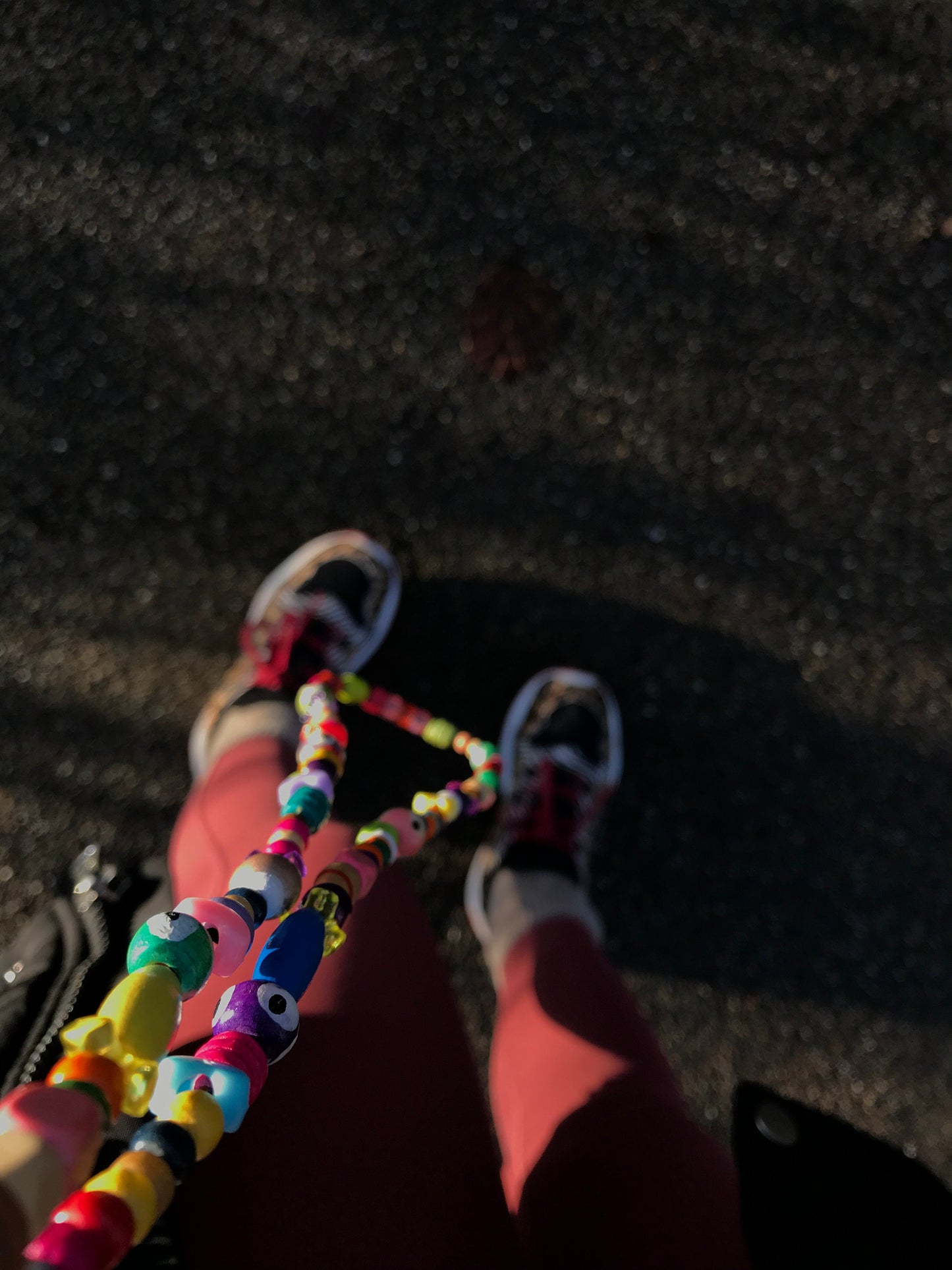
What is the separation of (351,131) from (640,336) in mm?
720

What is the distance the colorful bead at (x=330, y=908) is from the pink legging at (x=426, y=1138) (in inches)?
4.6

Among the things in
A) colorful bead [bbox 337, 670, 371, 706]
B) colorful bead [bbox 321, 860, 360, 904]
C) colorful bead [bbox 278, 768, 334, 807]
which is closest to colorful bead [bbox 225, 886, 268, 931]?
colorful bead [bbox 321, 860, 360, 904]

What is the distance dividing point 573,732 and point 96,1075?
114 centimetres

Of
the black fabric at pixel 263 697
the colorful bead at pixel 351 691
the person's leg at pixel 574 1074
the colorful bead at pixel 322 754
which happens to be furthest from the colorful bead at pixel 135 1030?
the black fabric at pixel 263 697

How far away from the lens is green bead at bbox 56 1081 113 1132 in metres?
0.62

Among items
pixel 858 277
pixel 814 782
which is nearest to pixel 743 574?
pixel 814 782

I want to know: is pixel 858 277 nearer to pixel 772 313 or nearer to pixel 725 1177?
pixel 772 313

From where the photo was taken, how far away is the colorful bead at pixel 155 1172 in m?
0.65

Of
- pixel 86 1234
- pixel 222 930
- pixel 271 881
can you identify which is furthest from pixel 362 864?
pixel 86 1234

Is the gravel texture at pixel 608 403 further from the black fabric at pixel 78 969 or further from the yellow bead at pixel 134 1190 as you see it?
the yellow bead at pixel 134 1190

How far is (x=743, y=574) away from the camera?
168 centimetres

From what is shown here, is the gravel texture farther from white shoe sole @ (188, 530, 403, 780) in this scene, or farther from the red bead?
the red bead

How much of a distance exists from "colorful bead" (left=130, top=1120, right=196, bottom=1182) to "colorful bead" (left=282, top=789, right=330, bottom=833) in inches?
16.3

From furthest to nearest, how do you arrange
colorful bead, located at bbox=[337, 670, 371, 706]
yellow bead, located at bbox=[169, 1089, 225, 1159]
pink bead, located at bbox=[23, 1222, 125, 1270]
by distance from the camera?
colorful bead, located at bbox=[337, 670, 371, 706]
yellow bead, located at bbox=[169, 1089, 225, 1159]
pink bead, located at bbox=[23, 1222, 125, 1270]
